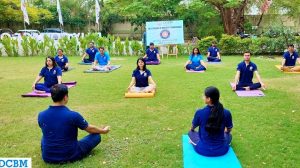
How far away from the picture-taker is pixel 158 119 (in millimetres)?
6199

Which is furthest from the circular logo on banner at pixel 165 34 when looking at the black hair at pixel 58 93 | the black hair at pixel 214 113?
the black hair at pixel 58 93

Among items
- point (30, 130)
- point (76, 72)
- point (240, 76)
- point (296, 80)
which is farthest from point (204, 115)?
point (76, 72)

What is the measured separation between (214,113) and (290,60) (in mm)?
8527

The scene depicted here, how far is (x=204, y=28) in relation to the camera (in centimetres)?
2789

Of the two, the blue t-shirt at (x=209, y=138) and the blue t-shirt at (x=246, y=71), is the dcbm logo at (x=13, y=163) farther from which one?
the blue t-shirt at (x=246, y=71)

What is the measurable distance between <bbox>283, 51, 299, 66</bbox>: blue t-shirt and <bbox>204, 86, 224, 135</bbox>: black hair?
8261 millimetres

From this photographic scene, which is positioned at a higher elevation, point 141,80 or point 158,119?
point 141,80

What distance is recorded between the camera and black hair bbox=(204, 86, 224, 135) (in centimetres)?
405

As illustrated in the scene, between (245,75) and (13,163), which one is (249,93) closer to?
(245,75)

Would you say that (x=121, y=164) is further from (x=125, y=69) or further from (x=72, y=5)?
(x=72, y=5)

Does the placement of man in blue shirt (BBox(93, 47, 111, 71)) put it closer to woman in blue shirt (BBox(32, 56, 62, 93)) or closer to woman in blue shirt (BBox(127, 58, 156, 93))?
woman in blue shirt (BBox(32, 56, 62, 93))

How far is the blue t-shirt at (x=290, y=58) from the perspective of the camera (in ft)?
37.6

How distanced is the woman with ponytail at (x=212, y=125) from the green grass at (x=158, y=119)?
313 mm

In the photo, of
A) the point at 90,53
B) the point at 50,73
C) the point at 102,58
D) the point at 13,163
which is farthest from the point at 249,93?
the point at 90,53
